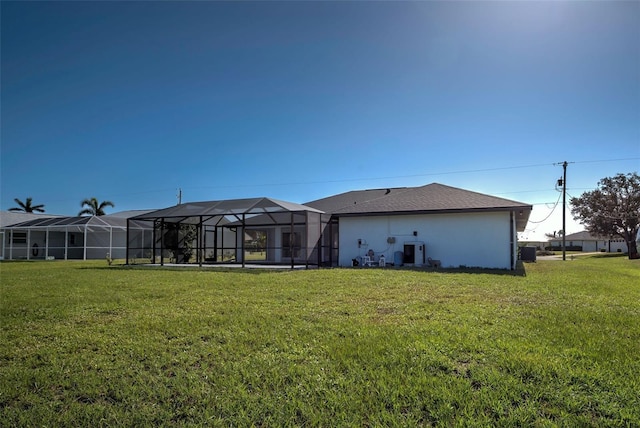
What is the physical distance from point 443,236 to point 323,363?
46.7 ft

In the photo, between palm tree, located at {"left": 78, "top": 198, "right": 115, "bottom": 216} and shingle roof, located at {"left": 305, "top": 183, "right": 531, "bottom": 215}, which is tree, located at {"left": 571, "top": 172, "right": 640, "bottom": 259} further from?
palm tree, located at {"left": 78, "top": 198, "right": 115, "bottom": 216}

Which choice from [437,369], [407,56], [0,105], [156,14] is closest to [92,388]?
[437,369]

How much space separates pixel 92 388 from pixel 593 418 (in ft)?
13.5

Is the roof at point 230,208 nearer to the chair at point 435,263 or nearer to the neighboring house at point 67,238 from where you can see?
the chair at point 435,263

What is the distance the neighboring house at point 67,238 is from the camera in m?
27.0

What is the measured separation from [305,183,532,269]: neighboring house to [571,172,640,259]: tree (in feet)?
97.5

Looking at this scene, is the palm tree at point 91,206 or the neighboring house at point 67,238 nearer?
the neighboring house at point 67,238

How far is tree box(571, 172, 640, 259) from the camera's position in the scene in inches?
1532

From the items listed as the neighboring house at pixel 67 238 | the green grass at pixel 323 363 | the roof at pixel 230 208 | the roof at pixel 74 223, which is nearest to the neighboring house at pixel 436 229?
the roof at pixel 230 208

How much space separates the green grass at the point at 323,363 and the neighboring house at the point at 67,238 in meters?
22.7

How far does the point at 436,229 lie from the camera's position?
680 inches

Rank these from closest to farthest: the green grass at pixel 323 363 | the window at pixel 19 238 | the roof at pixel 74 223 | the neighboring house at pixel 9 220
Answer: the green grass at pixel 323 363
the roof at pixel 74 223
the neighboring house at pixel 9 220
the window at pixel 19 238

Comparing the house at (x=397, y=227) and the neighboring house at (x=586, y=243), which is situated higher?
the house at (x=397, y=227)

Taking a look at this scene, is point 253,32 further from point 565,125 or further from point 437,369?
point 565,125
